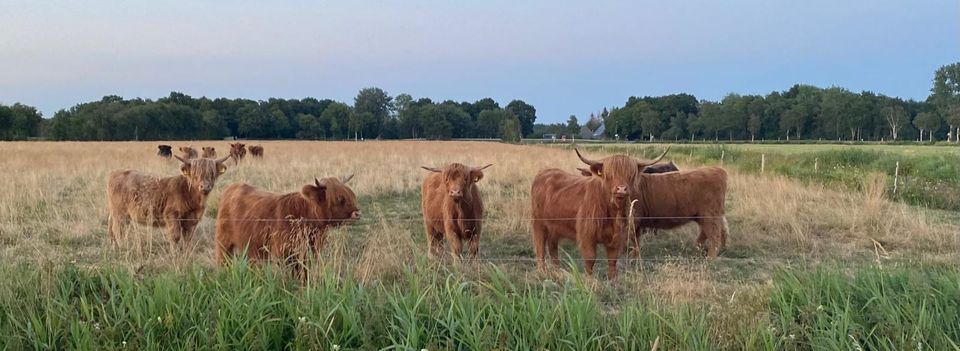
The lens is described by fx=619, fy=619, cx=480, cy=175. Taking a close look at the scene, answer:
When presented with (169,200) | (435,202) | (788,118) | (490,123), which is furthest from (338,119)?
(435,202)

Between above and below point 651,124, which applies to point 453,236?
below

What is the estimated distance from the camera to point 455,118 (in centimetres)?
7431

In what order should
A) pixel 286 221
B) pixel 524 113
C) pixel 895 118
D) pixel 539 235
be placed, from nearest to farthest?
pixel 286 221, pixel 539 235, pixel 895 118, pixel 524 113

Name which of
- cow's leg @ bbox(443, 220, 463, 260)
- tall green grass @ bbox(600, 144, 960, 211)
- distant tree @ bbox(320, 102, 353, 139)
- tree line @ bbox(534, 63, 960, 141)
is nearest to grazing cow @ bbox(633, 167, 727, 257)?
cow's leg @ bbox(443, 220, 463, 260)

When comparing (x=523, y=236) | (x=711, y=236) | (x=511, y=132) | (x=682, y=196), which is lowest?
(x=523, y=236)

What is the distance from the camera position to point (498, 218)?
925 cm

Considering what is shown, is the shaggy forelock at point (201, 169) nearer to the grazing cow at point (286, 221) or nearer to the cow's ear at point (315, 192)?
the grazing cow at point (286, 221)

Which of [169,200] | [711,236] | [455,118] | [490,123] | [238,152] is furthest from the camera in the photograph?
[490,123]

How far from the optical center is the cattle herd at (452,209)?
5383mm

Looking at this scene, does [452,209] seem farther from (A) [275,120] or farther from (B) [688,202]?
(A) [275,120]

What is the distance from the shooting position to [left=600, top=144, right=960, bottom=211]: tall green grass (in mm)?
12508

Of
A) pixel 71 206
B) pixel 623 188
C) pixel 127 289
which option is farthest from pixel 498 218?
pixel 71 206

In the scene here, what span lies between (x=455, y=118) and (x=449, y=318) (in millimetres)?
71400

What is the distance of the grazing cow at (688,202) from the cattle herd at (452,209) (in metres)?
0.01
